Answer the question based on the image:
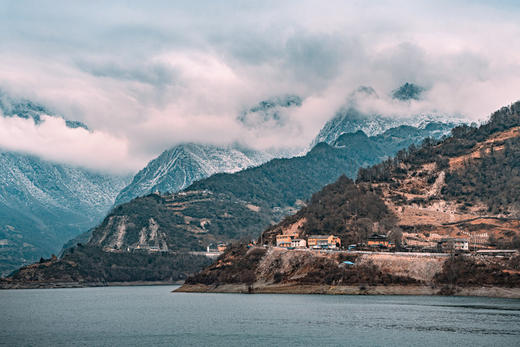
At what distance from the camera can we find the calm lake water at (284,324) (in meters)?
129

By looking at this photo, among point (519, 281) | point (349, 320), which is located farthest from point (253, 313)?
point (519, 281)

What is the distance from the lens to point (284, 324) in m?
150

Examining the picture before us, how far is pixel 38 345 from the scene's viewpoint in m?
127

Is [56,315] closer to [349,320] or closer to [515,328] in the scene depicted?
[349,320]

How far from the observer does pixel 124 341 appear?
131 metres

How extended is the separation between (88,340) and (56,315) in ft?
183

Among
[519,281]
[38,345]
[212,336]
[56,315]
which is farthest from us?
[519,281]

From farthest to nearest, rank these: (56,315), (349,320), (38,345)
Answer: (56,315) → (349,320) → (38,345)

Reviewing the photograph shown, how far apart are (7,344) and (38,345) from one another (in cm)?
632

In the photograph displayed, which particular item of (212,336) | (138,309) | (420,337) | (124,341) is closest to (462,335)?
(420,337)

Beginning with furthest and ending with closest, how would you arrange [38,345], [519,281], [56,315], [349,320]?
[519,281] < [56,315] < [349,320] < [38,345]

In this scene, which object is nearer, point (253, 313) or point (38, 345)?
point (38, 345)

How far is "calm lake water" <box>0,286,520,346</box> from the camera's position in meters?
129

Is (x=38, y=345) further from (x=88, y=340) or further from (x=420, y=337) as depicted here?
(x=420, y=337)
